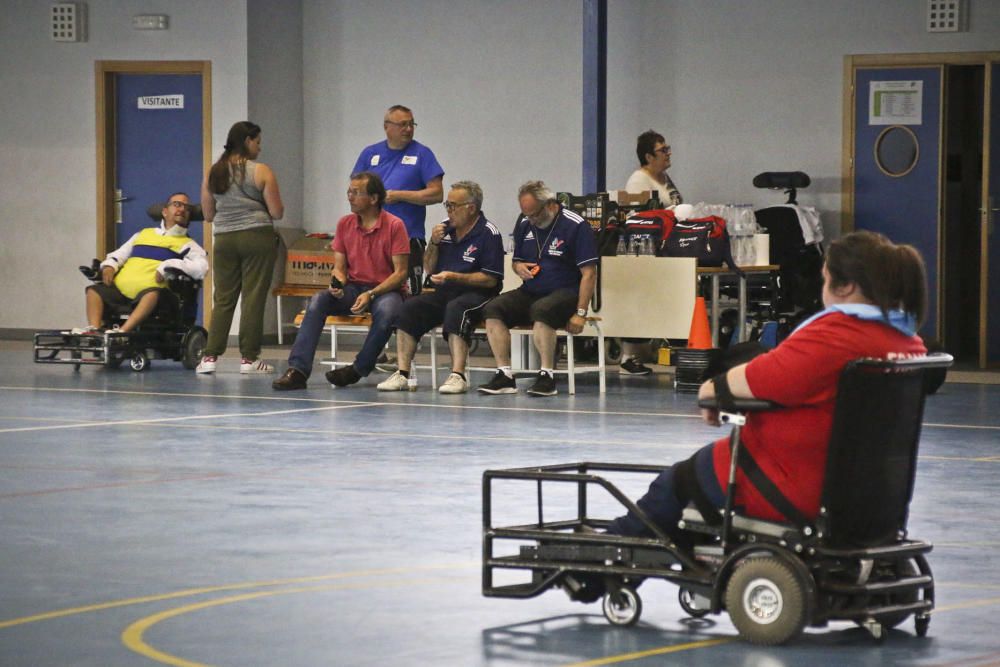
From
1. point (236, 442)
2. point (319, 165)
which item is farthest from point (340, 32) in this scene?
point (236, 442)

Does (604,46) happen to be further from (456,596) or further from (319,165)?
(456,596)

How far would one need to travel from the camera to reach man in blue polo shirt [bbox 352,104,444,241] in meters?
10.2

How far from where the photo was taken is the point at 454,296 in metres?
9.56

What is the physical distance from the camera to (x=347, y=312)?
9.86 meters

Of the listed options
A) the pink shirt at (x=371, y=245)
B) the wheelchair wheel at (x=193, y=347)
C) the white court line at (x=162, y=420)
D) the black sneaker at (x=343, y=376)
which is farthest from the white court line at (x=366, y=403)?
the wheelchair wheel at (x=193, y=347)

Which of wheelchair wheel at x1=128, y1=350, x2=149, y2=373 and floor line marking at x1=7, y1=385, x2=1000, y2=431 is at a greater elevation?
wheelchair wheel at x1=128, y1=350, x2=149, y2=373

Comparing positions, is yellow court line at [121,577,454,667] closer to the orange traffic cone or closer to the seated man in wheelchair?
the orange traffic cone

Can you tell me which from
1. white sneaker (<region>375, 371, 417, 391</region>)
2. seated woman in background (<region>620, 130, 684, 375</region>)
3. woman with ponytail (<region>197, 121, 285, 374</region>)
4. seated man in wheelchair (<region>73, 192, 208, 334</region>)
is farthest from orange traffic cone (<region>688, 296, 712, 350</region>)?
seated man in wheelchair (<region>73, 192, 208, 334</region>)

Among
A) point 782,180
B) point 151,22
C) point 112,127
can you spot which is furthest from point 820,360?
point 112,127

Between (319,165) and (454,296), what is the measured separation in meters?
4.83

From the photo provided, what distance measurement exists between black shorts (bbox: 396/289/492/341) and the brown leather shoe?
63 centimetres

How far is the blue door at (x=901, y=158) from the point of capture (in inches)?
480

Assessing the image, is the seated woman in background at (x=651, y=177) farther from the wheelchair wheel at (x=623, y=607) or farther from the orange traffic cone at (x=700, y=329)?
the wheelchair wheel at (x=623, y=607)

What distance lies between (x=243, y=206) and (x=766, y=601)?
7.40 metres
